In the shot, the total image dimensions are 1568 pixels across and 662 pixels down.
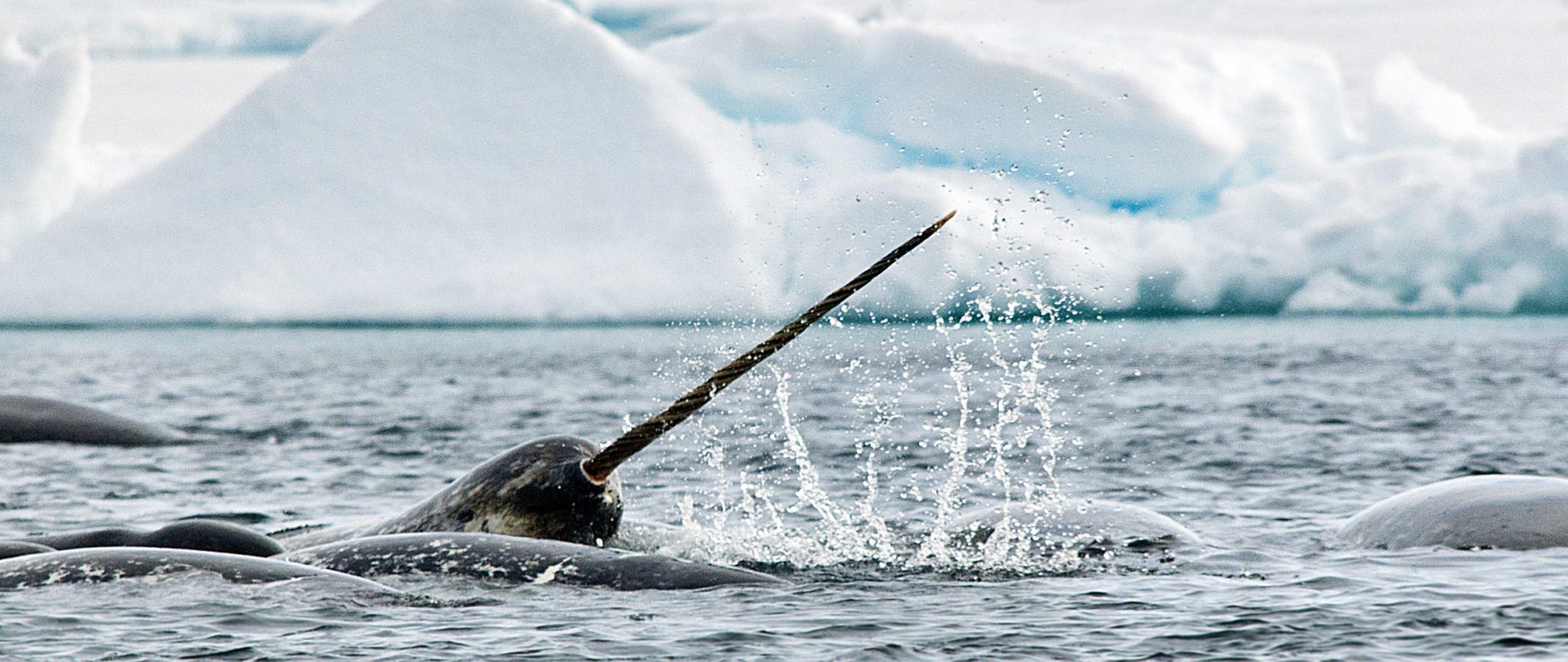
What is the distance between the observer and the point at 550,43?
122 metres

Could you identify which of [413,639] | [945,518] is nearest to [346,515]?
[945,518]

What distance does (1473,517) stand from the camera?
11.9m

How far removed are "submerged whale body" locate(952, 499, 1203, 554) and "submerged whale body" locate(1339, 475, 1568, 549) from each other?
4.36ft

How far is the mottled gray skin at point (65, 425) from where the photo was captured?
2297 cm

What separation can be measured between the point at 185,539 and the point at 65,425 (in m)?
13.9

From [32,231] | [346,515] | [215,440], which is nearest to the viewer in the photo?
[346,515]

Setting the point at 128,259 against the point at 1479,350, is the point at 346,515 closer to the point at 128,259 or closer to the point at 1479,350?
the point at 1479,350

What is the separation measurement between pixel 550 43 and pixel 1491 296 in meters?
68.4

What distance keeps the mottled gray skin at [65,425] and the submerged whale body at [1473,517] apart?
17.4m

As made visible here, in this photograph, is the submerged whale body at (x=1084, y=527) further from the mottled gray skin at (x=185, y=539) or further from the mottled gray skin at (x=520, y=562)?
A: the mottled gray skin at (x=185, y=539)

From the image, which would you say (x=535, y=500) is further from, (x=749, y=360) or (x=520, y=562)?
(x=749, y=360)

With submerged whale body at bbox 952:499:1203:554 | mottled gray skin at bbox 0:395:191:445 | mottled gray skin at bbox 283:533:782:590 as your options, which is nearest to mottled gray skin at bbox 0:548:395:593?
mottled gray skin at bbox 283:533:782:590

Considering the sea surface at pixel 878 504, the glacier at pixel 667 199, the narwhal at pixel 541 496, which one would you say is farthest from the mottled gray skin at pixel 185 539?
the glacier at pixel 667 199

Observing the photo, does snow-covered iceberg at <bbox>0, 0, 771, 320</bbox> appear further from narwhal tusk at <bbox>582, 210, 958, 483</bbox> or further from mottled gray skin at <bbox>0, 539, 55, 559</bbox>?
narwhal tusk at <bbox>582, 210, 958, 483</bbox>
